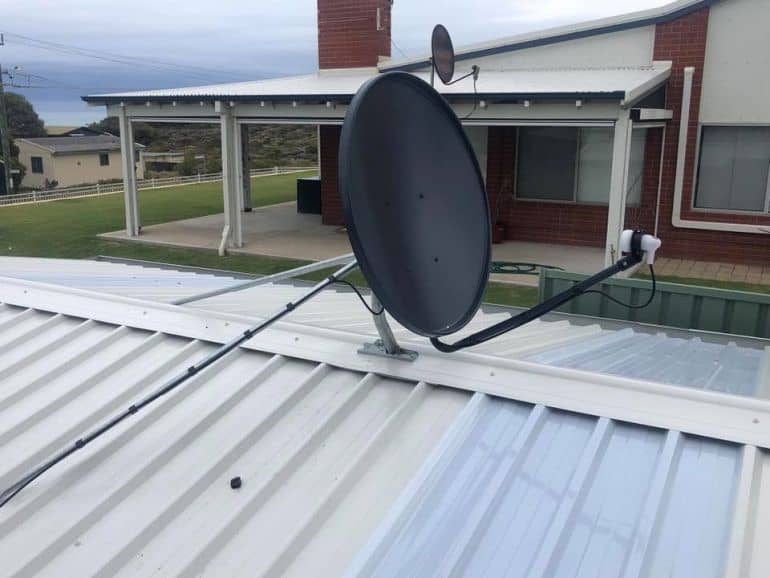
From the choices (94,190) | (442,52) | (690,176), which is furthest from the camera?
(94,190)

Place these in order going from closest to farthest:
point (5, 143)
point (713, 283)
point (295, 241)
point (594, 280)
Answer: point (594, 280)
point (713, 283)
point (295, 241)
point (5, 143)

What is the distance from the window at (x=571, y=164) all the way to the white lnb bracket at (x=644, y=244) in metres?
11.9

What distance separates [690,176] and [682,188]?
239 millimetres

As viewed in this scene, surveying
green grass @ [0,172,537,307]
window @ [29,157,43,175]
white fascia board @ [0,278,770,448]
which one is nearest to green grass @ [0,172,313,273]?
green grass @ [0,172,537,307]

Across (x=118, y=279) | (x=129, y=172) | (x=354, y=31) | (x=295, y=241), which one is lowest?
(x=295, y=241)

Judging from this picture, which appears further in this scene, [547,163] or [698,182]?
[547,163]

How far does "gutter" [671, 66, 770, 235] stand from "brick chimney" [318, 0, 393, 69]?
21.0 ft

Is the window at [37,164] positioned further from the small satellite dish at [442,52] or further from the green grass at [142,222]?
the small satellite dish at [442,52]

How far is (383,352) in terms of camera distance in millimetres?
2926

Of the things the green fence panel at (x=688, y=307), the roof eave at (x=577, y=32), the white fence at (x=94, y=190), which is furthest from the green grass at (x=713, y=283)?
the white fence at (x=94, y=190)

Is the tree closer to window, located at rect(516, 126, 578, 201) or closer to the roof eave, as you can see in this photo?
the roof eave

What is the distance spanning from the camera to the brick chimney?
16.2 meters

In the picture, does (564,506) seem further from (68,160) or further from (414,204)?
(68,160)

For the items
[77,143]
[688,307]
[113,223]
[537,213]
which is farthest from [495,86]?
[77,143]
